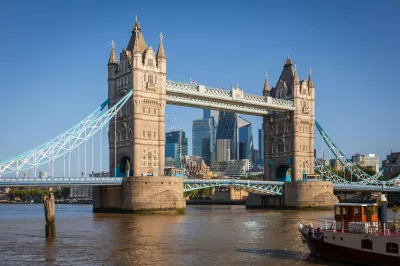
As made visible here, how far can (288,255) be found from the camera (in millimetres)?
29438

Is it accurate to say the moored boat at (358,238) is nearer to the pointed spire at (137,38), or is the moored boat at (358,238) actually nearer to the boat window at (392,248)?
the boat window at (392,248)

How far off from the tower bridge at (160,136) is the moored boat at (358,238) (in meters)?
35.7

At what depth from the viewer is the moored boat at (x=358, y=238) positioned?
25203 millimetres

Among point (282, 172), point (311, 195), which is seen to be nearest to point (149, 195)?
point (311, 195)

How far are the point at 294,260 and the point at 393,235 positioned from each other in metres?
5.01

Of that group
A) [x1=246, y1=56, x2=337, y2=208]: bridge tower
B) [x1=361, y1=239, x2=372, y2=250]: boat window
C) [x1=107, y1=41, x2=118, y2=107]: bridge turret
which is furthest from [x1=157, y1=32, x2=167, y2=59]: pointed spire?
[x1=361, y1=239, x2=372, y2=250]: boat window

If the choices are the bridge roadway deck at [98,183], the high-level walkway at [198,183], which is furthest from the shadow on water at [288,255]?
the high-level walkway at [198,183]

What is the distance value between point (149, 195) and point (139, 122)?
31.9 feet

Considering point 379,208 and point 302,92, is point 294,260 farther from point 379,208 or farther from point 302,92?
point 302,92

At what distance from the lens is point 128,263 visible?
88.7 feet

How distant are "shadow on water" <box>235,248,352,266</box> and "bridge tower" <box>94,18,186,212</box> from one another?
32783 mm

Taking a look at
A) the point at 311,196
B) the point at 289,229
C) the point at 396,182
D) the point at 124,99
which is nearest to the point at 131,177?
the point at 124,99

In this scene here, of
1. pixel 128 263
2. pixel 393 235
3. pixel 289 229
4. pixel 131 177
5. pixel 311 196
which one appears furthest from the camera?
pixel 311 196

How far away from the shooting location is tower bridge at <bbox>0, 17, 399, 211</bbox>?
62.4 meters
